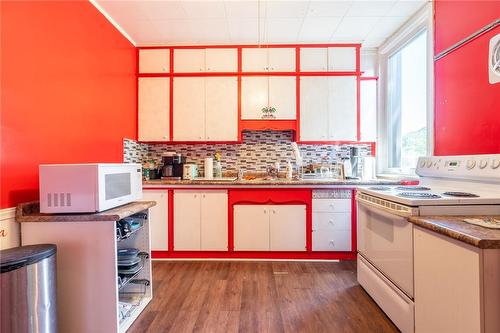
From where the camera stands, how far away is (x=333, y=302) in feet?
6.30

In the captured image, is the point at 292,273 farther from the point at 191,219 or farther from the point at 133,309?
the point at 133,309

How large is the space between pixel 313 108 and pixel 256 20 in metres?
1.18

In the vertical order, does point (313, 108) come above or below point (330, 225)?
above

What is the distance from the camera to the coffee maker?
301cm

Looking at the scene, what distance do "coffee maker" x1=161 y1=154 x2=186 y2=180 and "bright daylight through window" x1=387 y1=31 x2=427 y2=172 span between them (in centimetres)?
270

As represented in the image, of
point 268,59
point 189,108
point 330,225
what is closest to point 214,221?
point 330,225

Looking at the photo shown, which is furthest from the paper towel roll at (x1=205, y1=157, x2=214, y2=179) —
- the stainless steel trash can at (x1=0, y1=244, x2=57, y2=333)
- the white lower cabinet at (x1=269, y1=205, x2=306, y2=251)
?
the stainless steel trash can at (x1=0, y1=244, x2=57, y2=333)

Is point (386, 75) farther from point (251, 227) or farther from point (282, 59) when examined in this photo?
point (251, 227)

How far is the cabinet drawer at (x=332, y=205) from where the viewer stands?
268 centimetres

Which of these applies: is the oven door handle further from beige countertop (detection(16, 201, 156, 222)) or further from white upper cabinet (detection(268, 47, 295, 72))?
white upper cabinet (detection(268, 47, 295, 72))

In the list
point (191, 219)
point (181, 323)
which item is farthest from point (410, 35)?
point (181, 323)

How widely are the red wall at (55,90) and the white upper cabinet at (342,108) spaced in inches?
97.7

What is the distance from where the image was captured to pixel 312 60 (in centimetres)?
300

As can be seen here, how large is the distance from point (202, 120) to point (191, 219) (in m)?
1.22
